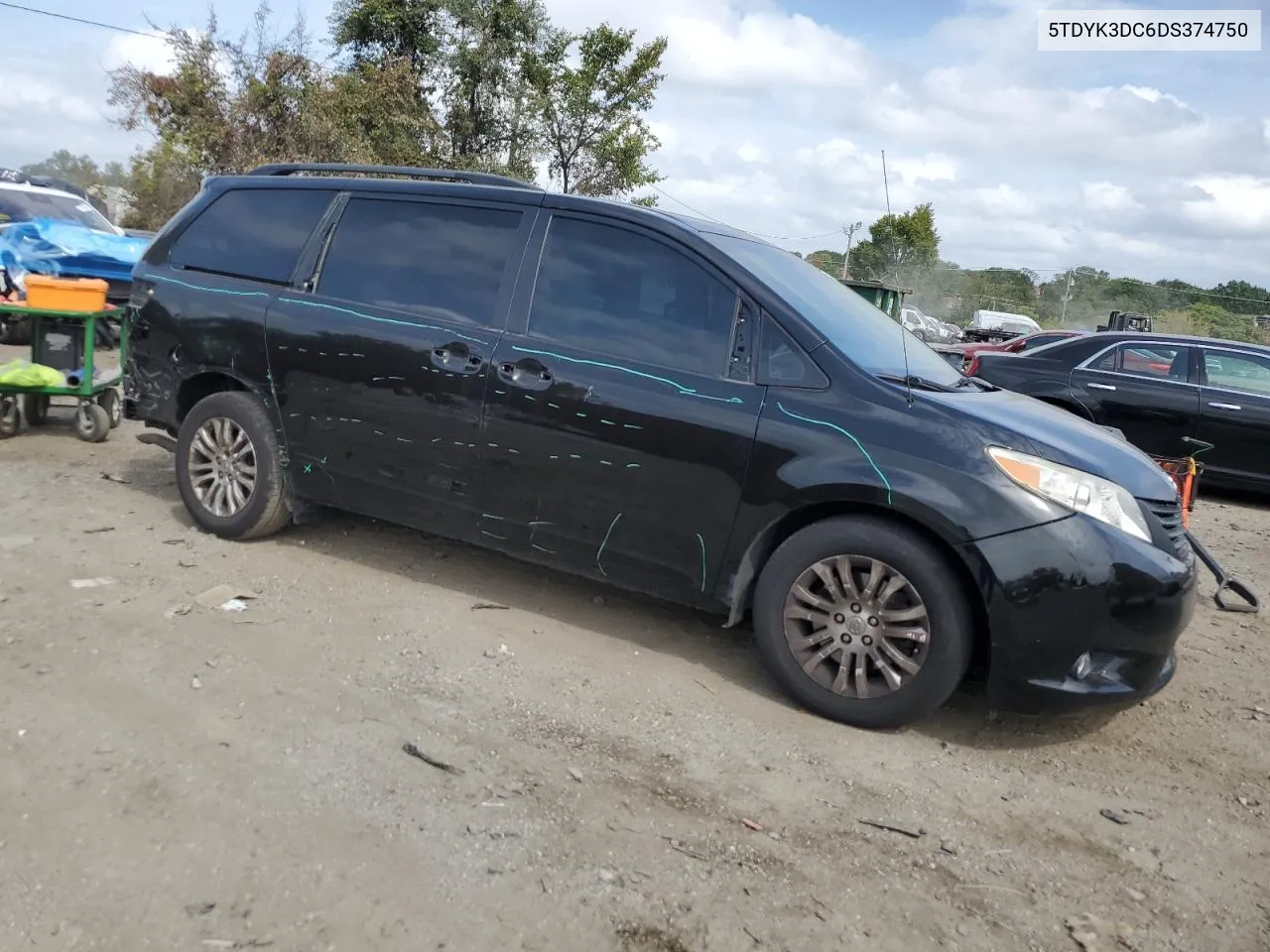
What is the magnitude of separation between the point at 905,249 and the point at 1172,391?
116 ft

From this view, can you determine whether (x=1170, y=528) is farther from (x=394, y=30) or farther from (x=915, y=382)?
(x=394, y=30)

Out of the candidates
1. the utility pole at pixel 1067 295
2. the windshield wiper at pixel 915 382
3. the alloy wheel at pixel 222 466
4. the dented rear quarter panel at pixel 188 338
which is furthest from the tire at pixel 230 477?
the utility pole at pixel 1067 295

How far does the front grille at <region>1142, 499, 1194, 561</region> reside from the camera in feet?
12.1

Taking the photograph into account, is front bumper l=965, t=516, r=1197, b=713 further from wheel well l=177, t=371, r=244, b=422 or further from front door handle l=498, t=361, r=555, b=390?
wheel well l=177, t=371, r=244, b=422

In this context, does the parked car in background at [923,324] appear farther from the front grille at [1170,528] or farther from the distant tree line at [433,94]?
the front grille at [1170,528]

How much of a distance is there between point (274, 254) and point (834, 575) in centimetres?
325

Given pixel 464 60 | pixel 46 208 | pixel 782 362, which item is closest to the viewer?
pixel 782 362

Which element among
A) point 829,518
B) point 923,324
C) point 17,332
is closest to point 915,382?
point 829,518

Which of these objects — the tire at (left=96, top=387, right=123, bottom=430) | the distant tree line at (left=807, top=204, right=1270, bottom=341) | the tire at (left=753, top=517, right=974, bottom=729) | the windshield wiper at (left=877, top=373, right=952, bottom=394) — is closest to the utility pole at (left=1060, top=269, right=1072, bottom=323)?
the distant tree line at (left=807, top=204, right=1270, bottom=341)

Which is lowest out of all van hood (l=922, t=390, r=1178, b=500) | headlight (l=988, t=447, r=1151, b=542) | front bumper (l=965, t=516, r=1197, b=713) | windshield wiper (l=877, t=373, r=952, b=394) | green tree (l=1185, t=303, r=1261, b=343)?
front bumper (l=965, t=516, r=1197, b=713)

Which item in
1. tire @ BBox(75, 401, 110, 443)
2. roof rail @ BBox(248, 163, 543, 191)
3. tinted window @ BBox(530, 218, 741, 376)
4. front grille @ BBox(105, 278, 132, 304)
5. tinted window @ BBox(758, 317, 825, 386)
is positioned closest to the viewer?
tinted window @ BBox(758, 317, 825, 386)

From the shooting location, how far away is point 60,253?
35.4ft

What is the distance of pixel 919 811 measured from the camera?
10.8ft

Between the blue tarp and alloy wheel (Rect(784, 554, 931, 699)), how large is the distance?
30.9 feet
